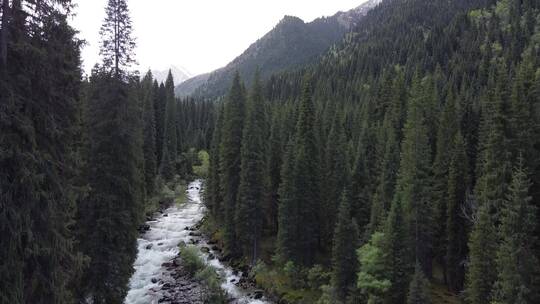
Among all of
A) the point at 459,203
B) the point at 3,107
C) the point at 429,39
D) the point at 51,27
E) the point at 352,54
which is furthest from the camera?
the point at 352,54

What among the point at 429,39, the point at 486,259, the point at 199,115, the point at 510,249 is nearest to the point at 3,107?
the point at 510,249

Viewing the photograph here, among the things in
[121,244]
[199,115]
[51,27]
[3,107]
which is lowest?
[121,244]

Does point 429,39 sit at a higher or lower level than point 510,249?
higher

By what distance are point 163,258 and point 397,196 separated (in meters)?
26.6

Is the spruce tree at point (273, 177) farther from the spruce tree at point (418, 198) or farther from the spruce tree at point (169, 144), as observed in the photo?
the spruce tree at point (169, 144)

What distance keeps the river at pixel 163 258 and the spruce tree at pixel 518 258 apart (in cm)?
1970

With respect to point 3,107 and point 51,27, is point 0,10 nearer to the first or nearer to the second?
point 51,27

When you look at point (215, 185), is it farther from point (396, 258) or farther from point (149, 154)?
point (396, 258)

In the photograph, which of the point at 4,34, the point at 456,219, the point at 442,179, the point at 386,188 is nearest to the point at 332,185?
the point at 386,188

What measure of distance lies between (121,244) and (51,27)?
15075 mm

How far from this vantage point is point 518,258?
80.9 ft

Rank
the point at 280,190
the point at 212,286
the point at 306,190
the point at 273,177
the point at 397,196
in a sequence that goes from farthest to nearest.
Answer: the point at 273,177 < the point at 280,190 < the point at 306,190 < the point at 212,286 < the point at 397,196

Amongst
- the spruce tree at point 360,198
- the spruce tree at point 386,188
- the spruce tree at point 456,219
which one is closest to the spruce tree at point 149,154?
the spruce tree at point 360,198

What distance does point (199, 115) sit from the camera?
158 meters
